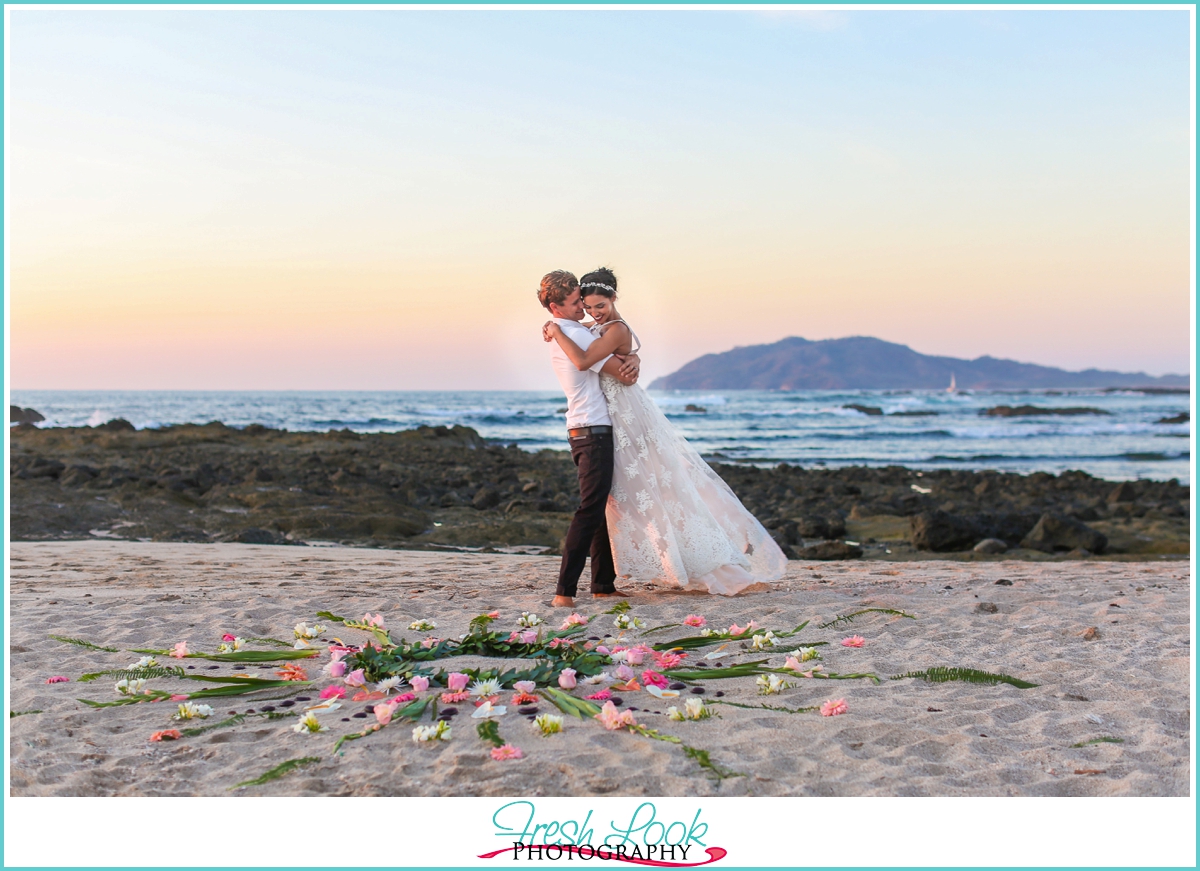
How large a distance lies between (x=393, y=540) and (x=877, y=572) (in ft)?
17.7

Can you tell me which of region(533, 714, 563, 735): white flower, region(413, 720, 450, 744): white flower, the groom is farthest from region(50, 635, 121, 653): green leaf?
region(533, 714, 563, 735): white flower

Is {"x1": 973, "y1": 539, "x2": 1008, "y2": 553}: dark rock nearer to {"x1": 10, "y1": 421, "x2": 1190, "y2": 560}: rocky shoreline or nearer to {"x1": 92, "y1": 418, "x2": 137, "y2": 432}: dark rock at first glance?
{"x1": 10, "y1": 421, "x2": 1190, "y2": 560}: rocky shoreline

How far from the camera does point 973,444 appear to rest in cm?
3253

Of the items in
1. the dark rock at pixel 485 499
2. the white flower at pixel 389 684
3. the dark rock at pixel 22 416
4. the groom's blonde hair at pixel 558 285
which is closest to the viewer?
the white flower at pixel 389 684

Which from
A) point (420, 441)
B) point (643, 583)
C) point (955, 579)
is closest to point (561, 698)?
point (643, 583)

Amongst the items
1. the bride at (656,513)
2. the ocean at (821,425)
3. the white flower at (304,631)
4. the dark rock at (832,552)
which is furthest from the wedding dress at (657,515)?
the ocean at (821,425)

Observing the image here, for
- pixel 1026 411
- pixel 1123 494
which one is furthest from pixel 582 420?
pixel 1026 411

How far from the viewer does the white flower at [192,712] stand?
11.9 feet

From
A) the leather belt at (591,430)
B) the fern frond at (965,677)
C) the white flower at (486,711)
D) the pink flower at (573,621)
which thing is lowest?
the fern frond at (965,677)

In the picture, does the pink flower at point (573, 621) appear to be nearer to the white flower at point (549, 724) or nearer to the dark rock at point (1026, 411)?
the white flower at point (549, 724)

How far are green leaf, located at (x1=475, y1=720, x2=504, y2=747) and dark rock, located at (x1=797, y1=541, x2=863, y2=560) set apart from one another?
6.47 metres

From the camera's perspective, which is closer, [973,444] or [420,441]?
[420,441]

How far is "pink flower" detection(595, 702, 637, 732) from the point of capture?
11.2ft

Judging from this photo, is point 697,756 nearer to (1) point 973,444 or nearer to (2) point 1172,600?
(2) point 1172,600
